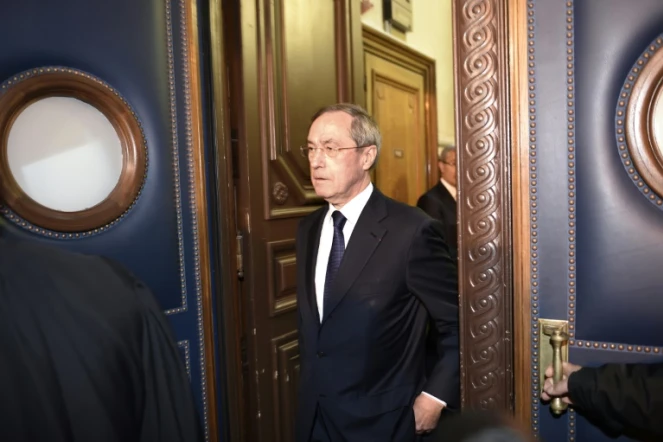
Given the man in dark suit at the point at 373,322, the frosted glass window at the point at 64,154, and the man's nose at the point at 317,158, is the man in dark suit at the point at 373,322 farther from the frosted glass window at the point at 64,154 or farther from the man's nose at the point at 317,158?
the frosted glass window at the point at 64,154

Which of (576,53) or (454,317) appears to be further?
(454,317)

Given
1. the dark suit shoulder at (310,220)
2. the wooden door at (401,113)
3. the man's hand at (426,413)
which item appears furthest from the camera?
the wooden door at (401,113)

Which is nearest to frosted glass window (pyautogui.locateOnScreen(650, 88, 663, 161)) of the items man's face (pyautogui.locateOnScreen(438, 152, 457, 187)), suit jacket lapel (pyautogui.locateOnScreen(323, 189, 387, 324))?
suit jacket lapel (pyautogui.locateOnScreen(323, 189, 387, 324))

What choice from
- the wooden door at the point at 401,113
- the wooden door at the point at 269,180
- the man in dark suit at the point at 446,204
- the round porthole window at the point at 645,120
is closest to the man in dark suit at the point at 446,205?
the man in dark suit at the point at 446,204

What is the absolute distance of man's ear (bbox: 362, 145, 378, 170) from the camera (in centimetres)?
183

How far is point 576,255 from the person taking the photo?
1.45 meters

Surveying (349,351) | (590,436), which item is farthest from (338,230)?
(590,436)

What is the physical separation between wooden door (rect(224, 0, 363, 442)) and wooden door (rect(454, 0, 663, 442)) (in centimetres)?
106

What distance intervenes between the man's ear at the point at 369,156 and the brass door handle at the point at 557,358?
0.80 metres

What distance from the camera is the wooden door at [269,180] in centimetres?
230

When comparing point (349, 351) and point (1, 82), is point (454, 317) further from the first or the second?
point (1, 82)

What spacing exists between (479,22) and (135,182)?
53.9 inches

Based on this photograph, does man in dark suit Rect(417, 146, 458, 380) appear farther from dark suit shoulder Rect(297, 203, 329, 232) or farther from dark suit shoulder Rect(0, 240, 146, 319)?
dark suit shoulder Rect(0, 240, 146, 319)

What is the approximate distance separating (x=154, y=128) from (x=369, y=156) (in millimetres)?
894
